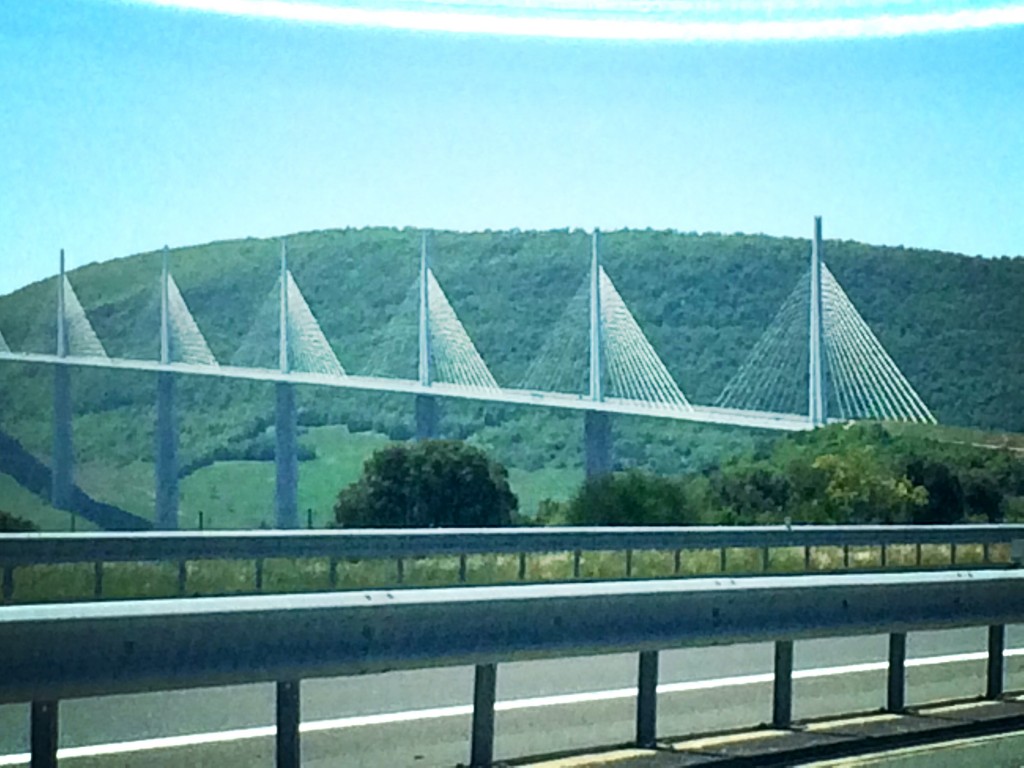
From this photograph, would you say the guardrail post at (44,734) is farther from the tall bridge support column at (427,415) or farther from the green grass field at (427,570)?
the tall bridge support column at (427,415)

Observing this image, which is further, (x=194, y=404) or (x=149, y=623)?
(x=194, y=404)

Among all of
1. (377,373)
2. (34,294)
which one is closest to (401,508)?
(34,294)

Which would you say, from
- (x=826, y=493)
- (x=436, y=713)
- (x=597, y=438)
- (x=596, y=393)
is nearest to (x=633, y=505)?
(x=826, y=493)

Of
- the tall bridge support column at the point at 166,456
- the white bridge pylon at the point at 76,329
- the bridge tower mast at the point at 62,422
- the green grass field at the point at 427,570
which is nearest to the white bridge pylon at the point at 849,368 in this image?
the tall bridge support column at the point at 166,456

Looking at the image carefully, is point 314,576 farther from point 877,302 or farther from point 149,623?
point 877,302

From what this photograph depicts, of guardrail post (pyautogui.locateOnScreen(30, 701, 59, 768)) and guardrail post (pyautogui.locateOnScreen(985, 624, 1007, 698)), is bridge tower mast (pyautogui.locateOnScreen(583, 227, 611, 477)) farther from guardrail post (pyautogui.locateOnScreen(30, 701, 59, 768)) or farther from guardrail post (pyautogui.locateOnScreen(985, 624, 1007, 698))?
guardrail post (pyautogui.locateOnScreen(30, 701, 59, 768))

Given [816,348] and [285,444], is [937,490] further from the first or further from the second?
[285,444]
